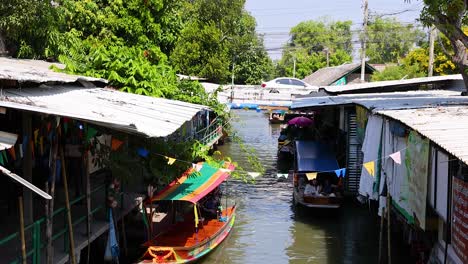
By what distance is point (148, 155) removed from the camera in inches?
519

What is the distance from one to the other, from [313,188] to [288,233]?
223 centimetres

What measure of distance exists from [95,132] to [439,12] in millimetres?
7436

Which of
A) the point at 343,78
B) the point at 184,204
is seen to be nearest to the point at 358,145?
the point at 184,204

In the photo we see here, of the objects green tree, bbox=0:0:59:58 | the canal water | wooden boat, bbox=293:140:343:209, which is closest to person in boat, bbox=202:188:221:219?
the canal water

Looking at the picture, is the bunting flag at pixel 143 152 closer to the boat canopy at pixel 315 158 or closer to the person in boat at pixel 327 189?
the person in boat at pixel 327 189

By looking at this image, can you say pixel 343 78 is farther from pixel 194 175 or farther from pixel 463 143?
pixel 463 143

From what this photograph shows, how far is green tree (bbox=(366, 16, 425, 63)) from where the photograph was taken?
87188 mm

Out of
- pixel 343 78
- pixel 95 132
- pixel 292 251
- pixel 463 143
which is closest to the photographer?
pixel 463 143

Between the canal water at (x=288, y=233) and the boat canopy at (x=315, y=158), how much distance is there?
152 cm

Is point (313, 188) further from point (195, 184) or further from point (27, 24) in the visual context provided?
point (27, 24)

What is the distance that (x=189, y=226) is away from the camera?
15523 millimetres

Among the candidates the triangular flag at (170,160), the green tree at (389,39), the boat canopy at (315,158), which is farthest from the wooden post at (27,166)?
the green tree at (389,39)

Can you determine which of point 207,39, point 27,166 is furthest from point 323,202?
point 207,39

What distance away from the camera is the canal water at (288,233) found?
53.2 feet
